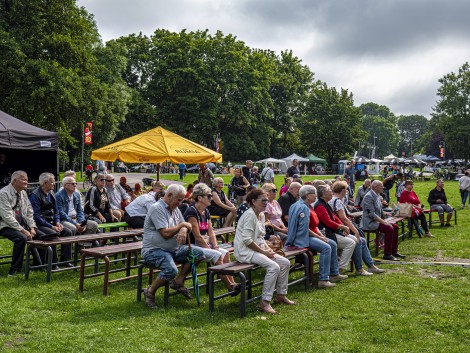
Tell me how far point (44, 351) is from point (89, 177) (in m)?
25.6

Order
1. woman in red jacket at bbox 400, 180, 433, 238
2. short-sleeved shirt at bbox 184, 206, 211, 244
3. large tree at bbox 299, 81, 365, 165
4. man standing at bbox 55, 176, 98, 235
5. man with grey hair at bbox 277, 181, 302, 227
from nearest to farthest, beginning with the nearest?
short-sleeved shirt at bbox 184, 206, 211, 244, man standing at bbox 55, 176, 98, 235, man with grey hair at bbox 277, 181, 302, 227, woman in red jacket at bbox 400, 180, 433, 238, large tree at bbox 299, 81, 365, 165

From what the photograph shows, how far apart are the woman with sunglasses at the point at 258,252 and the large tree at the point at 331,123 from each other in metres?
58.1

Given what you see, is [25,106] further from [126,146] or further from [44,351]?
[44,351]

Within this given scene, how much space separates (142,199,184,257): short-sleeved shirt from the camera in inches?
246

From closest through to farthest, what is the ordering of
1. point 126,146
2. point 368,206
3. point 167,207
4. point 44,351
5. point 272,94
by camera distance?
point 44,351, point 167,207, point 368,206, point 126,146, point 272,94

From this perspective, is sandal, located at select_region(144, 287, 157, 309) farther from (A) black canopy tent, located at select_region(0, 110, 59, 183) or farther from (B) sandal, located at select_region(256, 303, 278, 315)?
(A) black canopy tent, located at select_region(0, 110, 59, 183)

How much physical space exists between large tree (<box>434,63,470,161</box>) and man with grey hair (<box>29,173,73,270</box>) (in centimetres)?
5246

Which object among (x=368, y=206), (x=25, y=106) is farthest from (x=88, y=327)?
(x=25, y=106)

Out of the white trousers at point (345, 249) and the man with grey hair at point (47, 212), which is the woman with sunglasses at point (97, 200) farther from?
the white trousers at point (345, 249)

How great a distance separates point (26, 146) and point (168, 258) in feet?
21.9

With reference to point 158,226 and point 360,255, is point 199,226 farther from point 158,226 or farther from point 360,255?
point 360,255

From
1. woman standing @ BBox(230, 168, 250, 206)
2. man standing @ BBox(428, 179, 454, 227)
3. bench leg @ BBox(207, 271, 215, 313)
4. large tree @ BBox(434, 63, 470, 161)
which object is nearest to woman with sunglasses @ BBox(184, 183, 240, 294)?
bench leg @ BBox(207, 271, 215, 313)

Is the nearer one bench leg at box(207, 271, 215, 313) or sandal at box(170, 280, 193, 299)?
bench leg at box(207, 271, 215, 313)

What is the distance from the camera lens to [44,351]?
183 inches
